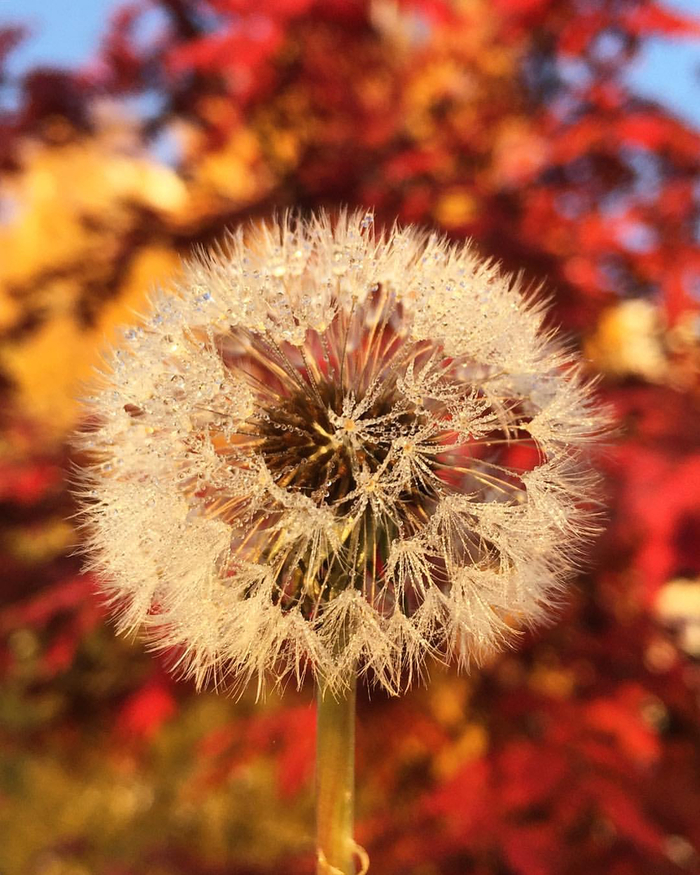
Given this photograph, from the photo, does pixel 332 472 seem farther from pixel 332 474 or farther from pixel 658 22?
pixel 658 22

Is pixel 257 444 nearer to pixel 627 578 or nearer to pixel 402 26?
pixel 627 578

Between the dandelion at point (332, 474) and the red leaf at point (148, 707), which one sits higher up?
the dandelion at point (332, 474)

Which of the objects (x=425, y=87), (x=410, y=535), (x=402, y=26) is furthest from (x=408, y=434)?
(x=402, y=26)

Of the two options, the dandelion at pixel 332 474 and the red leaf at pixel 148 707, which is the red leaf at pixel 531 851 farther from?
the red leaf at pixel 148 707

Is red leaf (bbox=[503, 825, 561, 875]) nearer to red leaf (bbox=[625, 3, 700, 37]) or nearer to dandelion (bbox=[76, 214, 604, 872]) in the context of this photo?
dandelion (bbox=[76, 214, 604, 872])

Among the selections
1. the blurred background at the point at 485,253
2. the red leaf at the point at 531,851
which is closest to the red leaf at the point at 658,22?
the blurred background at the point at 485,253

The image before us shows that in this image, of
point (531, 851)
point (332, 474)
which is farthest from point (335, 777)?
point (531, 851)
